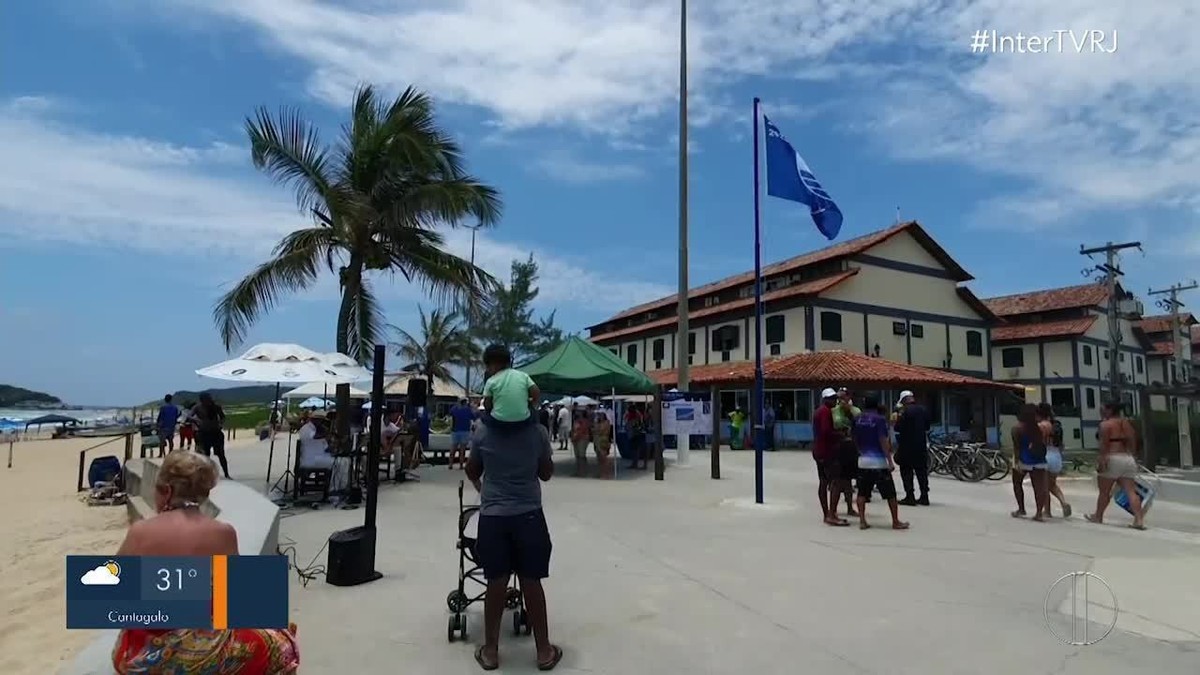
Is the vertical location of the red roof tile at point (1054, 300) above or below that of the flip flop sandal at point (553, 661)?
above

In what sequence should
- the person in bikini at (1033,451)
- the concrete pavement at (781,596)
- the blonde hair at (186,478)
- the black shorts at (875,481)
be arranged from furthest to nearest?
1. the person in bikini at (1033,451)
2. the black shorts at (875,481)
3. the concrete pavement at (781,596)
4. the blonde hair at (186,478)

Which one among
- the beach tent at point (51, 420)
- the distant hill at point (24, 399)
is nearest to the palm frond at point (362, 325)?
A: the beach tent at point (51, 420)

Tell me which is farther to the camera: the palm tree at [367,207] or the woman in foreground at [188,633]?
the palm tree at [367,207]

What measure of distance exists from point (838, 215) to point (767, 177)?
1294 millimetres

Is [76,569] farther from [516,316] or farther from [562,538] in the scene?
[516,316]

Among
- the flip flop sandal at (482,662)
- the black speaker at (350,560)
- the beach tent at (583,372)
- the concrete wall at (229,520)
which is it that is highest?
the beach tent at (583,372)

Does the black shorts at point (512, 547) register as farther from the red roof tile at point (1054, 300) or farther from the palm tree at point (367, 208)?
the red roof tile at point (1054, 300)

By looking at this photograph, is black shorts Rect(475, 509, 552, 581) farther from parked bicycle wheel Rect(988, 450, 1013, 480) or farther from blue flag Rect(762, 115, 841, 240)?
parked bicycle wheel Rect(988, 450, 1013, 480)

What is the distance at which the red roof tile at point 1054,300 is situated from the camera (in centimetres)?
4272

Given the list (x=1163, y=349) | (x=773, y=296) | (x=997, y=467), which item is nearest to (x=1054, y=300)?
(x=1163, y=349)

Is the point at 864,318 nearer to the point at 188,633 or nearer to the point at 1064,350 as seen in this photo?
the point at 1064,350

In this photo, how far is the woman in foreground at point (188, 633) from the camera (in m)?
2.61

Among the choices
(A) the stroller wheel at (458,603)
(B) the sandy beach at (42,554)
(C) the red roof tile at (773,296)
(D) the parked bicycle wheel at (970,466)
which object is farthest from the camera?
(C) the red roof tile at (773,296)
